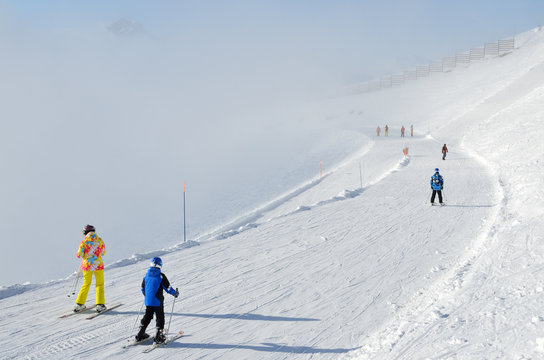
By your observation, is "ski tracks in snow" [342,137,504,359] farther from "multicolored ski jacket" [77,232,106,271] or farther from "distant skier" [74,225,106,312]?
"multicolored ski jacket" [77,232,106,271]

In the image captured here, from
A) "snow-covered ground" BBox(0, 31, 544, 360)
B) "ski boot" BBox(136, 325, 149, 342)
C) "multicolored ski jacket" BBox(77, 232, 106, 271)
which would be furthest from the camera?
"multicolored ski jacket" BBox(77, 232, 106, 271)

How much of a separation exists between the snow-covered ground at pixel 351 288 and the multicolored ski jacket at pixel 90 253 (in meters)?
1.06

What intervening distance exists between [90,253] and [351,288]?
19.0 ft

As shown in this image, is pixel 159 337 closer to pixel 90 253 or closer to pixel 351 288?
pixel 90 253

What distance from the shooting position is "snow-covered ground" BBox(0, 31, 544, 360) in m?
6.54

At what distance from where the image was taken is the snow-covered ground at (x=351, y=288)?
6.54m

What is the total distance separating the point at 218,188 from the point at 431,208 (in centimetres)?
1757

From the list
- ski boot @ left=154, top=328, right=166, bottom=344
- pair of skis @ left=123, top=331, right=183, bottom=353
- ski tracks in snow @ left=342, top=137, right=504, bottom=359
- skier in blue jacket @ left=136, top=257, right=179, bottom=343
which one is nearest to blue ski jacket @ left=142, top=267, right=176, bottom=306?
skier in blue jacket @ left=136, top=257, right=179, bottom=343

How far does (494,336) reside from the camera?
19.4 ft

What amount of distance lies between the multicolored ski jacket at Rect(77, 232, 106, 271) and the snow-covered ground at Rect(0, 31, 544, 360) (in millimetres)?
1060

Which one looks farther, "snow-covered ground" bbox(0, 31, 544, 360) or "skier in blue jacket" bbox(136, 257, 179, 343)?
"skier in blue jacket" bbox(136, 257, 179, 343)

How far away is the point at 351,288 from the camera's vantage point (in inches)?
353

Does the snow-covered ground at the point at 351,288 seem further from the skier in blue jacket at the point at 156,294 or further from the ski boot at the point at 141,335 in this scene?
the skier in blue jacket at the point at 156,294

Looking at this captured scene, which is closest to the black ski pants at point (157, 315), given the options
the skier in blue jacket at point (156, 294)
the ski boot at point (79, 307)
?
the skier in blue jacket at point (156, 294)
